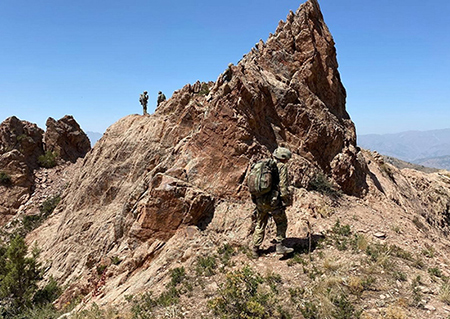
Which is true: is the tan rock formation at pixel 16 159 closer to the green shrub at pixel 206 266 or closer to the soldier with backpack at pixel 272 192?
the green shrub at pixel 206 266

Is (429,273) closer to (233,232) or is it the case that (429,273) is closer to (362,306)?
(362,306)

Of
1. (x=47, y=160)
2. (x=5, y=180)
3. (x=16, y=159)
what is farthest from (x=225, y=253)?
(x=47, y=160)

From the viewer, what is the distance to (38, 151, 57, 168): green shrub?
28297 millimetres

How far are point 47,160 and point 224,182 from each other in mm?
25529

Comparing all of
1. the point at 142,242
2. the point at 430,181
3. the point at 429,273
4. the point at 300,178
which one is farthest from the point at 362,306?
the point at 430,181

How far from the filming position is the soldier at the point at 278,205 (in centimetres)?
707

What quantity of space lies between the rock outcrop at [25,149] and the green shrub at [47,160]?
1.37ft

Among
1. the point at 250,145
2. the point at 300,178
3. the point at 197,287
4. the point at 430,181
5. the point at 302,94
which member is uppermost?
the point at 302,94

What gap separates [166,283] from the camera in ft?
23.1

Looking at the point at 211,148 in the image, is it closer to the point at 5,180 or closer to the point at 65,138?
the point at 5,180

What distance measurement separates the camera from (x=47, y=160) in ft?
93.1

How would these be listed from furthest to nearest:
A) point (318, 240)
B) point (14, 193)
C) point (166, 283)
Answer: point (14, 193)
point (318, 240)
point (166, 283)

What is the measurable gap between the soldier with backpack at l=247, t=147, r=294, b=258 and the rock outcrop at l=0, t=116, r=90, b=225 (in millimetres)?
24149

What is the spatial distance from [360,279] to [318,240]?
1.83m
